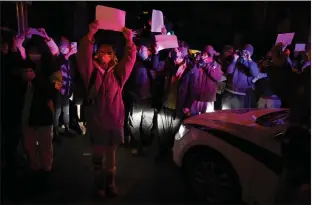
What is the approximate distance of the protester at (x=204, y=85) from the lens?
3.86 meters

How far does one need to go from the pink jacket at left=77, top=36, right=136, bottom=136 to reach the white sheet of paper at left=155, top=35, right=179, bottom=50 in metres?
0.28

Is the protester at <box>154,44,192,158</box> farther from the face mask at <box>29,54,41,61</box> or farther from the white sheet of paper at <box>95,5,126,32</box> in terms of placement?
the face mask at <box>29,54,41,61</box>

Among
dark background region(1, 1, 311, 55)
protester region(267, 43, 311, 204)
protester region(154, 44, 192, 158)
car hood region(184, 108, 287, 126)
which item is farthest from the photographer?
protester region(154, 44, 192, 158)

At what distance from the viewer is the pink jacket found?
12.1 ft

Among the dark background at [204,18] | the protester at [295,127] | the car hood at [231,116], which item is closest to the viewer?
the protester at [295,127]

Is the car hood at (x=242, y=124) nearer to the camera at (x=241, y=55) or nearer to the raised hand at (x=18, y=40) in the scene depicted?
the camera at (x=241, y=55)

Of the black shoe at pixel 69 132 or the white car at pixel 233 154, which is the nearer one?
the white car at pixel 233 154

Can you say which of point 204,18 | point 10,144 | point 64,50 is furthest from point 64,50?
point 204,18

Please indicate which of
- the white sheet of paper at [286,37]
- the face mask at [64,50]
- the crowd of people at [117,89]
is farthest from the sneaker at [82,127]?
the white sheet of paper at [286,37]

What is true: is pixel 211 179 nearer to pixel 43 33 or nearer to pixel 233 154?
pixel 233 154

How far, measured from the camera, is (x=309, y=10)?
360 cm

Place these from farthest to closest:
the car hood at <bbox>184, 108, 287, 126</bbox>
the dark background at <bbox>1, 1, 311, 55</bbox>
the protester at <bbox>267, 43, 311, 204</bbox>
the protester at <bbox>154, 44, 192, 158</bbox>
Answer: the protester at <bbox>154, 44, 192, 158</bbox>, the car hood at <bbox>184, 108, 287, 126</bbox>, the dark background at <bbox>1, 1, 311, 55</bbox>, the protester at <bbox>267, 43, 311, 204</bbox>

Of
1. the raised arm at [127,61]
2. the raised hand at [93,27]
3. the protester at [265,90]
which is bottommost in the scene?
the protester at [265,90]

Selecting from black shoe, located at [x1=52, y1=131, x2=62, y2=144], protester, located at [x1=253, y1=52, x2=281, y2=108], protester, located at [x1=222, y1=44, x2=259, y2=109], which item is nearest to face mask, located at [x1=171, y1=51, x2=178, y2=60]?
protester, located at [x1=222, y1=44, x2=259, y2=109]
